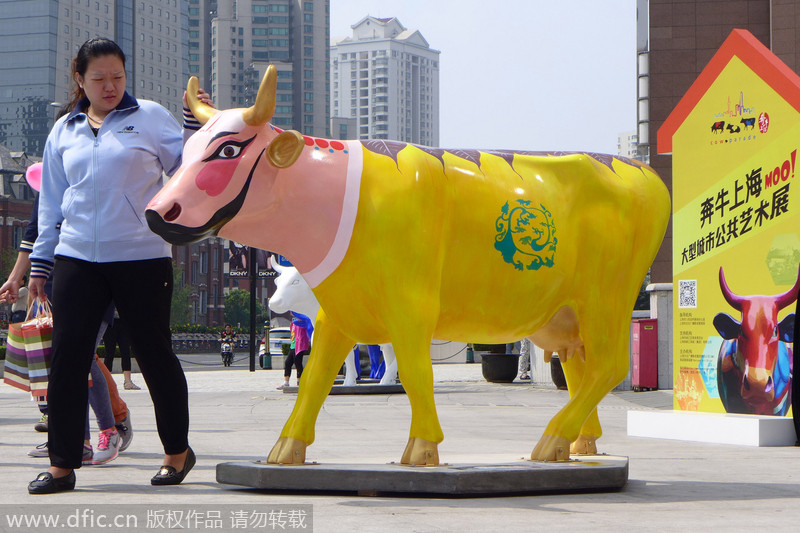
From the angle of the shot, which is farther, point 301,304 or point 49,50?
point 49,50

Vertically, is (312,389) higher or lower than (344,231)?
lower

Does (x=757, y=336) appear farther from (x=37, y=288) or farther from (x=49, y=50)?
(x=49, y=50)

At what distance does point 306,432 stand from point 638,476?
2.06 metres

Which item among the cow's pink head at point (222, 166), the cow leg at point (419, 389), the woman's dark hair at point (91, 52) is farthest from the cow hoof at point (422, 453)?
the woman's dark hair at point (91, 52)

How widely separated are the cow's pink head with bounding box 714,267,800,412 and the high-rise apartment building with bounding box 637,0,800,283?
21.0 metres

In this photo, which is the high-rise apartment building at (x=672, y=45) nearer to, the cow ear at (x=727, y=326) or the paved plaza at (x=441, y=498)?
the paved plaza at (x=441, y=498)

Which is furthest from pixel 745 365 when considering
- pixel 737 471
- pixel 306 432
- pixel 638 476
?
pixel 306 432

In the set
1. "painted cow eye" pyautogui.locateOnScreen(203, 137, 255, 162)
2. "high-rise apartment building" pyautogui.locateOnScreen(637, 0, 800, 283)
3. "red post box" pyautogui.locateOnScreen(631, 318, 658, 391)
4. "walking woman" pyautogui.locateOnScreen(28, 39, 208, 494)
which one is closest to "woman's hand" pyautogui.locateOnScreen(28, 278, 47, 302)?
"walking woman" pyautogui.locateOnScreen(28, 39, 208, 494)

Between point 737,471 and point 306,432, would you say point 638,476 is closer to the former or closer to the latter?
point 737,471

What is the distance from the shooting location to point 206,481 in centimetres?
559

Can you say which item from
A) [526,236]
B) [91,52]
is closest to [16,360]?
[91,52]

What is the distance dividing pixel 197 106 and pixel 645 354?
13.0 metres

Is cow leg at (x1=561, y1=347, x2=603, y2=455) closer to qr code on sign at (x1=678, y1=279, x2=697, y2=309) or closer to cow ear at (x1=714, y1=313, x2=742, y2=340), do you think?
cow ear at (x1=714, y1=313, x2=742, y2=340)

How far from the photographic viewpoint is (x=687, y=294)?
367 inches
